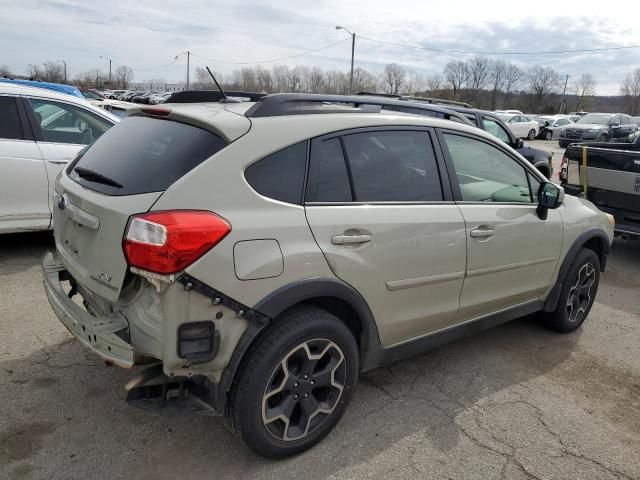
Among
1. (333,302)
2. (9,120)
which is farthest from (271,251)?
(9,120)

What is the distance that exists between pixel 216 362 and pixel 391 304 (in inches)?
41.7

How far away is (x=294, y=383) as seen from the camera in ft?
8.55

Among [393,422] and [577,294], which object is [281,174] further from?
[577,294]

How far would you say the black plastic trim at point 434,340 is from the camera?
2.98 m

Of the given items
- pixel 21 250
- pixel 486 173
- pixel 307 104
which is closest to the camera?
pixel 307 104

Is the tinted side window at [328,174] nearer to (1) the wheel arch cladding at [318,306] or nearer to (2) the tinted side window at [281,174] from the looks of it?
(2) the tinted side window at [281,174]

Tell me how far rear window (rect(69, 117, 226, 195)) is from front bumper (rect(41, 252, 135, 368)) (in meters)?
0.60

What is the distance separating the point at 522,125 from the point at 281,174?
1315 inches

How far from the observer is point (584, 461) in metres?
2.83

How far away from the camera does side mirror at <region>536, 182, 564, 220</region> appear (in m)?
3.70

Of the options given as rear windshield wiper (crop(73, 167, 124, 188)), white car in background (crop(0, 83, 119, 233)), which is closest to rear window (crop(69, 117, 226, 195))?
rear windshield wiper (crop(73, 167, 124, 188))

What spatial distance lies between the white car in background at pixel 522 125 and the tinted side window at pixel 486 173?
3011cm

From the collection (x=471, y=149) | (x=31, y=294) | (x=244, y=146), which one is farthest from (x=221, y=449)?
(x=31, y=294)

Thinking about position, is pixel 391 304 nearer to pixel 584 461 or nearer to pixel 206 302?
pixel 206 302
